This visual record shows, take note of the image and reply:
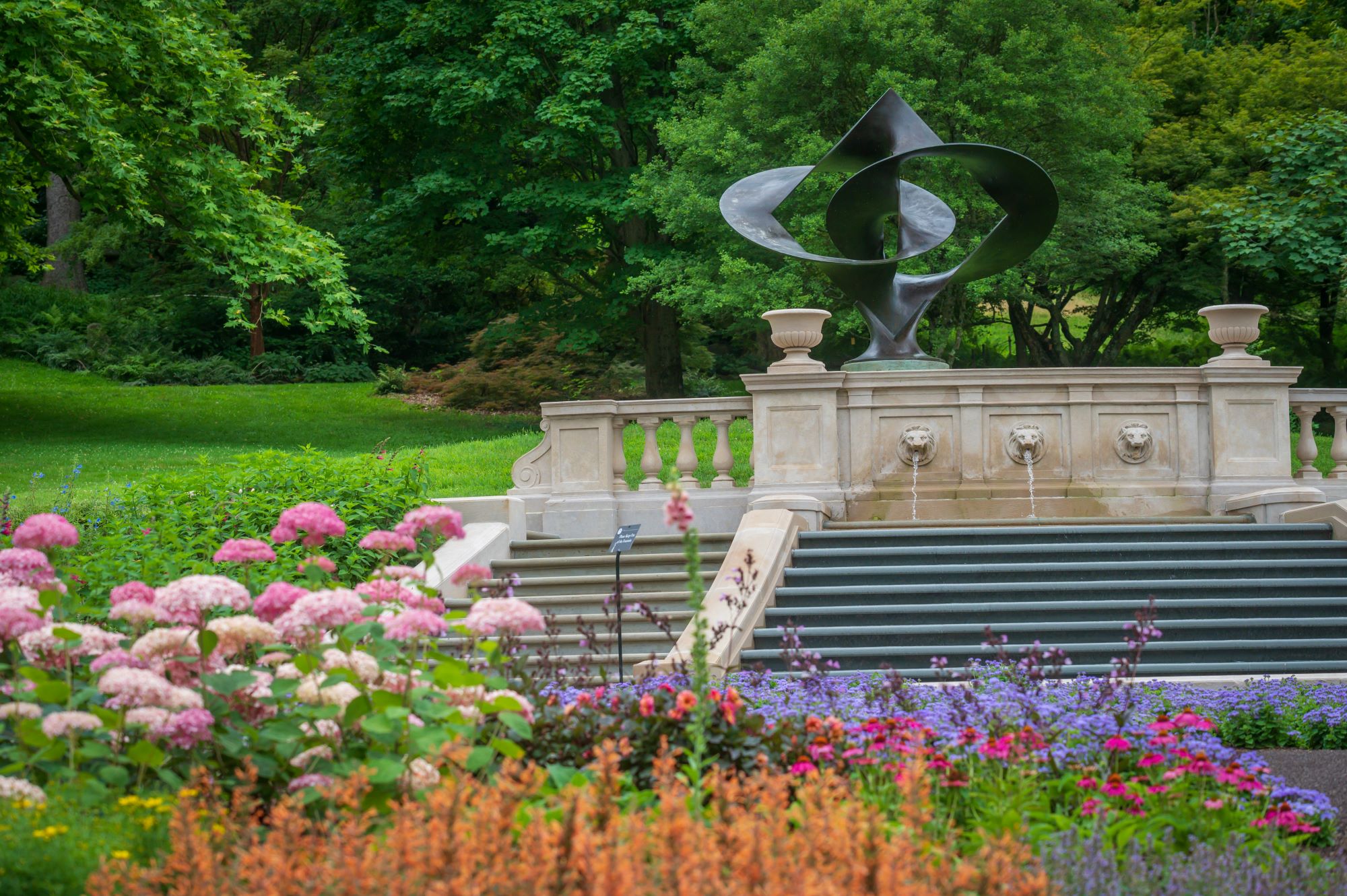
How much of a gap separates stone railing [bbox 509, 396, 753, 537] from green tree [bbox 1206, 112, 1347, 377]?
1285 cm

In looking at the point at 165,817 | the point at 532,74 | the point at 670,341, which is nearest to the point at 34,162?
the point at 532,74

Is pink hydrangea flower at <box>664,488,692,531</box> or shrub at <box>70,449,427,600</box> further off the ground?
pink hydrangea flower at <box>664,488,692,531</box>

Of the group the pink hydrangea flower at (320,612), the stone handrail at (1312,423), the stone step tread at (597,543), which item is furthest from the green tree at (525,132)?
the pink hydrangea flower at (320,612)

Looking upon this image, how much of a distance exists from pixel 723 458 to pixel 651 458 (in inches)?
31.4

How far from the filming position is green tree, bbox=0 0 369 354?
1867cm

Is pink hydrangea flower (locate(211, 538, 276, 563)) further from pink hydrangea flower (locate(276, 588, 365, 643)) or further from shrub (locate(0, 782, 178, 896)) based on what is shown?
shrub (locate(0, 782, 178, 896))

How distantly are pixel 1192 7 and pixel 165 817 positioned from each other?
29.4 m

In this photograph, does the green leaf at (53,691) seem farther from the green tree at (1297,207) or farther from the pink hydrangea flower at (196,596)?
the green tree at (1297,207)

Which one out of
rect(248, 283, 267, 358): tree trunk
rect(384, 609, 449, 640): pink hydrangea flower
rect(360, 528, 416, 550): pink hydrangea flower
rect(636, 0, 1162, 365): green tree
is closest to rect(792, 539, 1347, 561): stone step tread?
rect(360, 528, 416, 550): pink hydrangea flower

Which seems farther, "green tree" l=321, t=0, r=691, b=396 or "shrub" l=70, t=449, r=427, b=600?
"green tree" l=321, t=0, r=691, b=396

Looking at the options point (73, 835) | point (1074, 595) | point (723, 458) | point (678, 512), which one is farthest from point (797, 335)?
point (73, 835)

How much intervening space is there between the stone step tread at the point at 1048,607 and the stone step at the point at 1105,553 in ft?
3.26

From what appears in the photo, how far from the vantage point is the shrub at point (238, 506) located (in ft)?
35.0

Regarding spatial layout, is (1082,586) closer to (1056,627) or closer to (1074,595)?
(1074,595)
